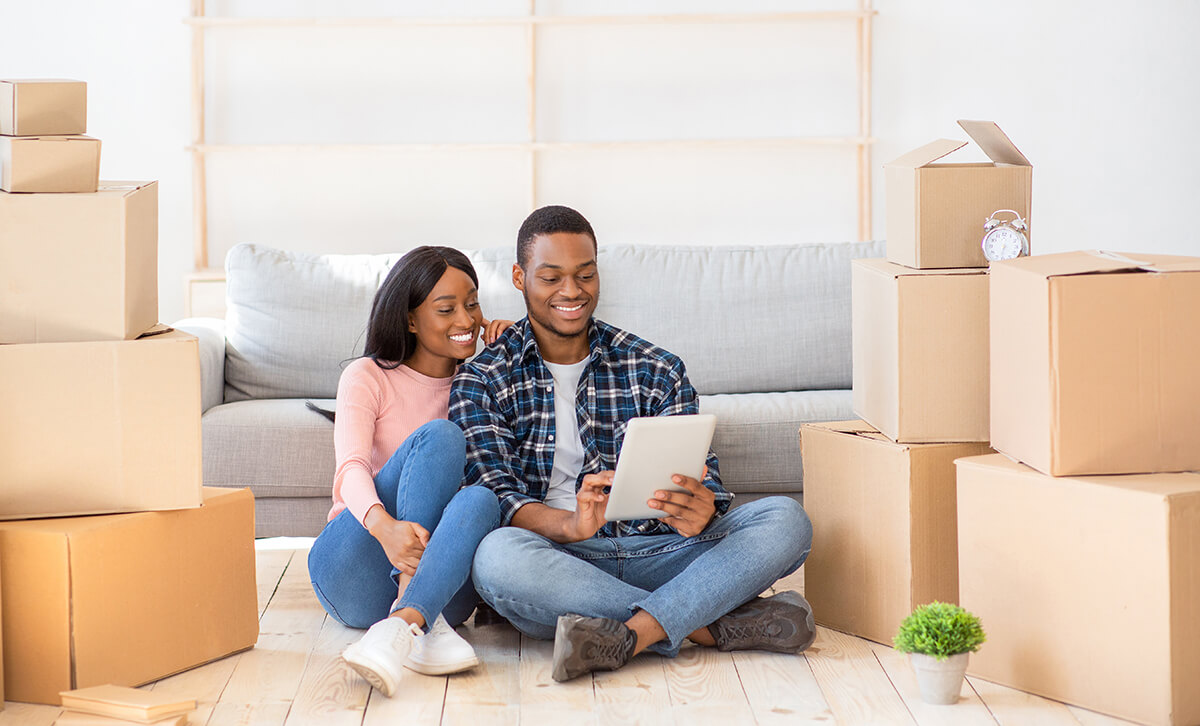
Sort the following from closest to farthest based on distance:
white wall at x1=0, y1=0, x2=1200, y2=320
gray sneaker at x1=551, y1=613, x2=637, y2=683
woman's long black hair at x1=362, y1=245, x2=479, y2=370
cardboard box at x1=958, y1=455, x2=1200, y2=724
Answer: cardboard box at x1=958, y1=455, x2=1200, y2=724, gray sneaker at x1=551, y1=613, x2=637, y2=683, woman's long black hair at x1=362, y1=245, x2=479, y2=370, white wall at x1=0, y1=0, x2=1200, y2=320

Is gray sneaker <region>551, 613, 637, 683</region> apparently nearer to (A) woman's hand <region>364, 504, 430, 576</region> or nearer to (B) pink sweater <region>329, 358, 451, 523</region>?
(A) woman's hand <region>364, 504, 430, 576</region>

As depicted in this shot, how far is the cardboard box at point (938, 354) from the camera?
1972 mm

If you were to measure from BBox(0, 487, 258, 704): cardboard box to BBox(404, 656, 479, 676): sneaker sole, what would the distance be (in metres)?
0.35

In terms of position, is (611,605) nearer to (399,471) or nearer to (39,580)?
(399,471)

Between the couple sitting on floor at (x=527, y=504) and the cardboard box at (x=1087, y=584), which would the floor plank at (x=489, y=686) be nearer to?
the couple sitting on floor at (x=527, y=504)

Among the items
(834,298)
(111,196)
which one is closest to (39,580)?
(111,196)

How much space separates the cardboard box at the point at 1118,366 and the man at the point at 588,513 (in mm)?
499

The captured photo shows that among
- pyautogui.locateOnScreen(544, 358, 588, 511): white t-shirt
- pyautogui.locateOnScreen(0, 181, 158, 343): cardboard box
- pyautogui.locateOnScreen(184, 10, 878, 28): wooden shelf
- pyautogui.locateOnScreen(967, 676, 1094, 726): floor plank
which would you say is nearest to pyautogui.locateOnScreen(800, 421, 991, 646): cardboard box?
pyautogui.locateOnScreen(967, 676, 1094, 726): floor plank

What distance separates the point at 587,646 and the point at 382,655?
12.2 inches

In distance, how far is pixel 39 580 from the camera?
174 centimetres

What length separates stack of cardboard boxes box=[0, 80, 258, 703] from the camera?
1747mm

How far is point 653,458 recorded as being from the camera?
6.20ft

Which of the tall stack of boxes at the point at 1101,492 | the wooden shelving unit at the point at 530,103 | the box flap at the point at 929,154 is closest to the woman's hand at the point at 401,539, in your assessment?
the tall stack of boxes at the point at 1101,492

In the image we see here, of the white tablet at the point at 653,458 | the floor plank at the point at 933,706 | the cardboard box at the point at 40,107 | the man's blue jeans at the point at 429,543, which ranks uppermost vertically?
the cardboard box at the point at 40,107
